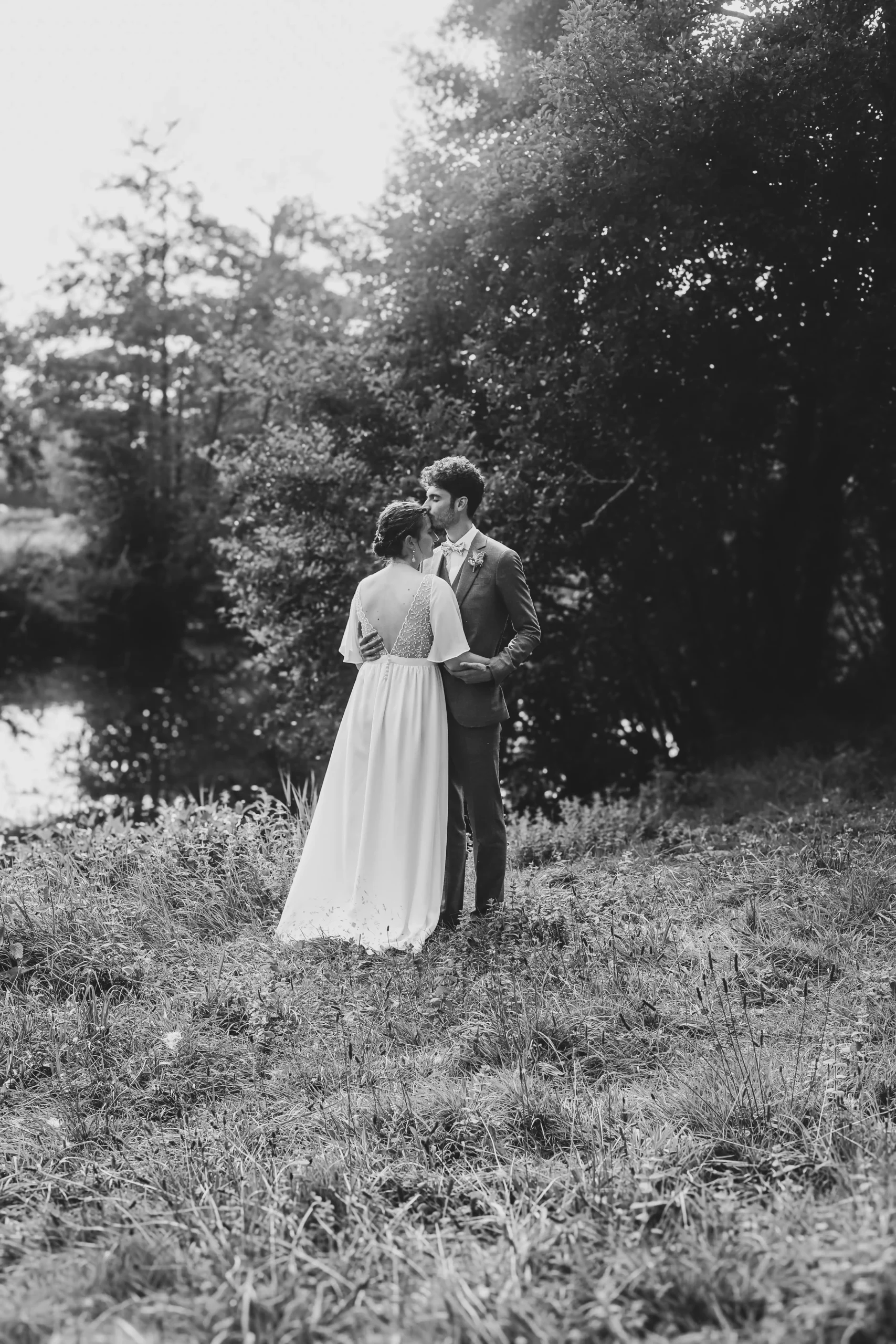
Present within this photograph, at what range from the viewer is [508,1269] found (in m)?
2.69

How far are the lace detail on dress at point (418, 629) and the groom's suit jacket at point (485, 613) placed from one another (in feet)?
0.72

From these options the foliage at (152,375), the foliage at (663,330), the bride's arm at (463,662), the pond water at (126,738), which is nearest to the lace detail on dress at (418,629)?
the bride's arm at (463,662)

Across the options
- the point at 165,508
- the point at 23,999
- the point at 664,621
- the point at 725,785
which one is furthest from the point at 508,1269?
the point at 165,508

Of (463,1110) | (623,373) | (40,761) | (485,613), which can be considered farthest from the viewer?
(40,761)

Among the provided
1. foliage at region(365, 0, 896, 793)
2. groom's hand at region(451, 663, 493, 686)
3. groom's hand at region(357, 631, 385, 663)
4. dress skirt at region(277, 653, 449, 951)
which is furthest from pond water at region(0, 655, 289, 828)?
groom's hand at region(451, 663, 493, 686)

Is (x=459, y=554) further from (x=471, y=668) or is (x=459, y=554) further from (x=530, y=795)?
(x=530, y=795)

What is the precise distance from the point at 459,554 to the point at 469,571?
0.10m

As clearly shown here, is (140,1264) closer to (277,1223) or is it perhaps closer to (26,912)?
(277,1223)

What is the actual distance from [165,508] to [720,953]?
90.5 ft

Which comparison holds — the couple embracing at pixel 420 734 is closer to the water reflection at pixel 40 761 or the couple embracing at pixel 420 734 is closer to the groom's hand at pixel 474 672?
the groom's hand at pixel 474 672

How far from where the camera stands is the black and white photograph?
2.86 m

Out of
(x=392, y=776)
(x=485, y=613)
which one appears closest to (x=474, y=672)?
(x=485, y=613)

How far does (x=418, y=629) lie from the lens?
5.74 metres

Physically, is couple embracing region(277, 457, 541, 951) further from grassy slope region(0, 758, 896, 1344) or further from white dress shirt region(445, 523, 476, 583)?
grassy slope region(0, 758, 896, 1344)
